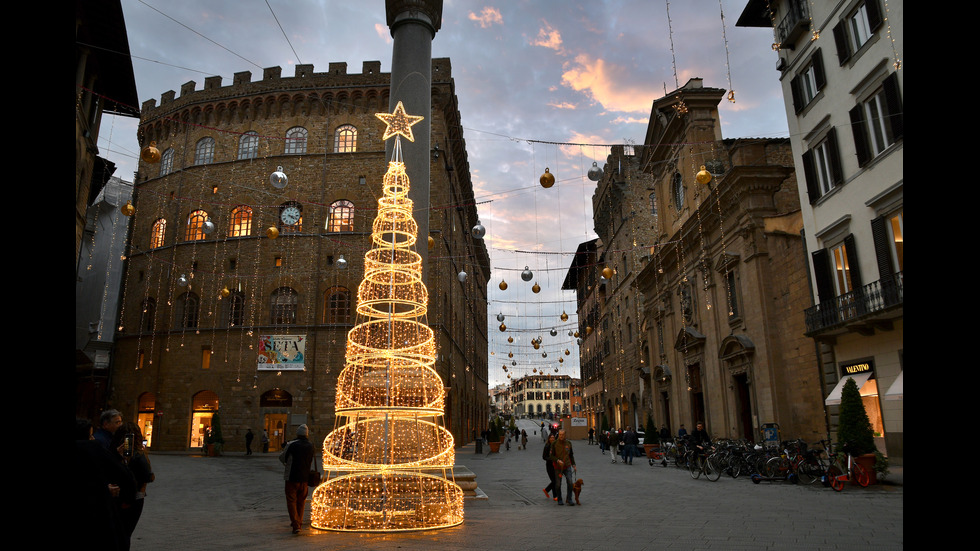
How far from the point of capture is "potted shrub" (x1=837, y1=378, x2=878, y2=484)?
514 inches

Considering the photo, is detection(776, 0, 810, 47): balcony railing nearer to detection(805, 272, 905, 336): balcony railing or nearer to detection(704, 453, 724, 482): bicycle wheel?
detection(805, 272, 905, 336): balcony railing

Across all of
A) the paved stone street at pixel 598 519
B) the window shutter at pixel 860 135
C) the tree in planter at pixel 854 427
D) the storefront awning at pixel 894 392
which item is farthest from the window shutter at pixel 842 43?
the paved stone street at pixel 598 519

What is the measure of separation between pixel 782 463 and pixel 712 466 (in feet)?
7.46

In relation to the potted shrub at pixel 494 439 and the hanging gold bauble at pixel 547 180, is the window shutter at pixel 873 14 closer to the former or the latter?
the hanging gold bauble at pixel 547 180

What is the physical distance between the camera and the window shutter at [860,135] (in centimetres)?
1555

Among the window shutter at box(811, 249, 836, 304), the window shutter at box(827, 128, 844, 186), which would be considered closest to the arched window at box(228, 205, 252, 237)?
the window shutter at box(811, 249, 836, 304)

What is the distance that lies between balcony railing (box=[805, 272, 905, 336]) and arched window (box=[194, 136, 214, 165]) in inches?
1272

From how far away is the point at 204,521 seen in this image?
9.59 metres

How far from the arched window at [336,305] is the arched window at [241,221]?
6.22 metres

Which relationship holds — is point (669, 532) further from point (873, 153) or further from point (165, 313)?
point (165, 313)

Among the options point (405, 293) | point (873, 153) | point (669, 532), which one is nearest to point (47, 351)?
point (669, 532)

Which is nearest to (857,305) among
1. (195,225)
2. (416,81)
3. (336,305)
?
(416,81)

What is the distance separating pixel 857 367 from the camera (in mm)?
16031

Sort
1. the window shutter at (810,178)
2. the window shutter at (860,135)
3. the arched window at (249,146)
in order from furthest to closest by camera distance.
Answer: the arched window at (249,146) < the window shutter at (810,178) < the window shutter at (860,135)
